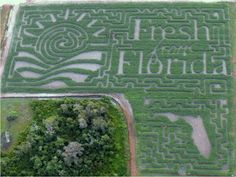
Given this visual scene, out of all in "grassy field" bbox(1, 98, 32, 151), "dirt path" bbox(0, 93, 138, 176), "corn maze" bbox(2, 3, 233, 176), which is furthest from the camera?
"grassy field" bbox(1, 98, 32, 151)

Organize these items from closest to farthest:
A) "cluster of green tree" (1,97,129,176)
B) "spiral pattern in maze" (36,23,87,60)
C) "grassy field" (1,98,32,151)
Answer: "cluster of green tree" (1,97,129,176), "grassy field" (1,98,32,151), "spiral pattern in maze" (36,23,87,60)

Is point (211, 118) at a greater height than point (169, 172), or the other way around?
point (211, 118)

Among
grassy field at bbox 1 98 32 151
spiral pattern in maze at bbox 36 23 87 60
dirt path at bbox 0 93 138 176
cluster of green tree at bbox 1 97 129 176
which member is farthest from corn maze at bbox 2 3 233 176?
cluster of green tree at bbox 1 97 129 176

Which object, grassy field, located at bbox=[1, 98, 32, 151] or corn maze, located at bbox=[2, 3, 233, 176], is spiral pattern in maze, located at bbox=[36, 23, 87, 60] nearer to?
corn maze, located at bbox=[2, 3, 233, 176]

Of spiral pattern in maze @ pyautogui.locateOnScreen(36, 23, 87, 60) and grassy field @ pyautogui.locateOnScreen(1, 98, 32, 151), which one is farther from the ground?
spiral pattern in maze @ pyautogui.locateOnScreen(36, 23, 87, 60)

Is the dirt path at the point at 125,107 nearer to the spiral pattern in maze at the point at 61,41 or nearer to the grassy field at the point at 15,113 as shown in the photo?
the grassy field at the point at 15,113

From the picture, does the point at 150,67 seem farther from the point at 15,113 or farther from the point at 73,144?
the point at 15,113

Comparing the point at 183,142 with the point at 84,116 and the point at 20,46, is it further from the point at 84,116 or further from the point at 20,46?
the point at 20,46

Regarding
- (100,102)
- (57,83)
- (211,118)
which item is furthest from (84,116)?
(211,118)
